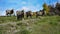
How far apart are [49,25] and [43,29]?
124cm

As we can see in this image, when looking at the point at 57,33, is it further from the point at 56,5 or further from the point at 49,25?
the point at 56,5

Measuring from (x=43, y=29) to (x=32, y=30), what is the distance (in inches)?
31.9

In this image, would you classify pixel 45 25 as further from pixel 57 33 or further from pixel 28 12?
pixel 28 12

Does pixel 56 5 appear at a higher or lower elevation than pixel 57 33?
higher

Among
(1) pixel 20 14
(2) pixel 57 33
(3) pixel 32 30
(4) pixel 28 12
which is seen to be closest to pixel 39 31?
(3) pixel 32 30

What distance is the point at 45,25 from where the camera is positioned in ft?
43.9

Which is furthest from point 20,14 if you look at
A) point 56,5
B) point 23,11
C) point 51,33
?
point 51,33

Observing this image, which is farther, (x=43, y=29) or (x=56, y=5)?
(x=56, y=5)

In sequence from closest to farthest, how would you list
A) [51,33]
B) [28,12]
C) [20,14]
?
1. [51,33]
2. [20,14]
3. [28,12]

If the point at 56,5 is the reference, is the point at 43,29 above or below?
below

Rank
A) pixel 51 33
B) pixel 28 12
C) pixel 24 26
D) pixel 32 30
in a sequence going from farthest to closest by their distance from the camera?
1. pixel 28 12
2. pixel 24 26
3. pixel 32 30
4. pixel 51 33

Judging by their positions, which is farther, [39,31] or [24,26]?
[24,26]

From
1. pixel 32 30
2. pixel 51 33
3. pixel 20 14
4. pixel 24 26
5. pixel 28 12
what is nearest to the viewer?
pixel 51 33

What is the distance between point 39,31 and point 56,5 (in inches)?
458
